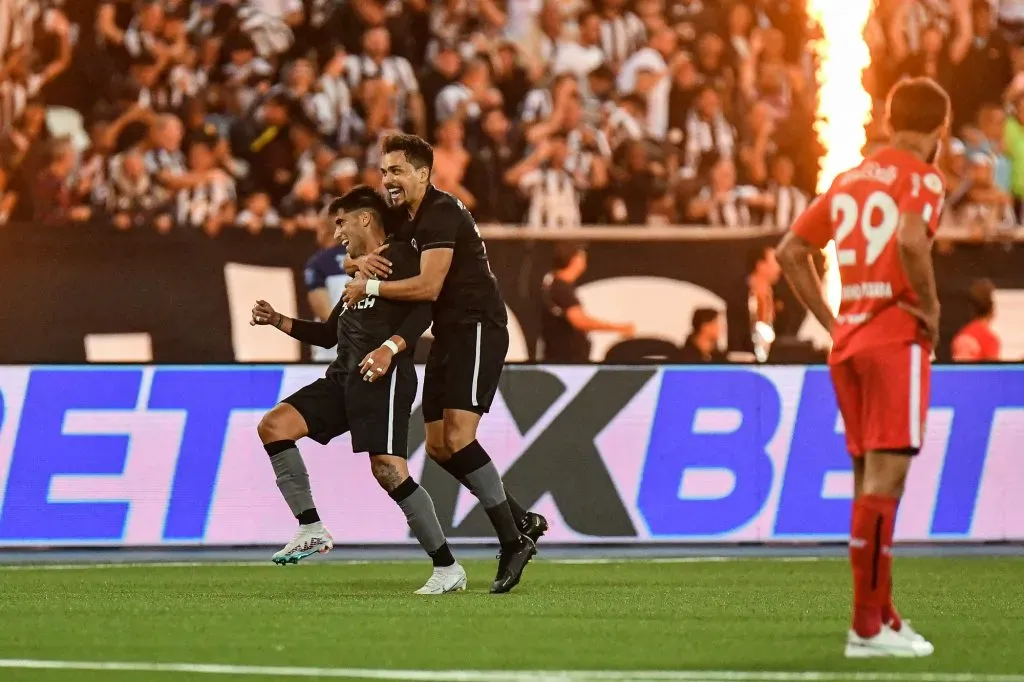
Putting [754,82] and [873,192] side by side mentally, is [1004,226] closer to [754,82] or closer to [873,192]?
[754,82]

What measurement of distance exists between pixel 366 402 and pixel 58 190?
745cm

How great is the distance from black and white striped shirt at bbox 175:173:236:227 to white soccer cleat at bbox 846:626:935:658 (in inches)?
397

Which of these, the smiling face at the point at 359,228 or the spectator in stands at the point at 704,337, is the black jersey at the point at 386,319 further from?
the spectator in stands at the point at 704,337

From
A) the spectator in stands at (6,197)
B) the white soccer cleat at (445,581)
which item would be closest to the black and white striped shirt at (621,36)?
the spectator in stands at (6,197)

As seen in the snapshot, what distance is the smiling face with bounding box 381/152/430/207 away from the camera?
28.0ft

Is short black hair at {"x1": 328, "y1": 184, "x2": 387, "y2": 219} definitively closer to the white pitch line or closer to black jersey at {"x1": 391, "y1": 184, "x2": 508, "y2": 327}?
black jersey at {"x1": 391, "y1": 184, "x2": 508, "y2": 327}

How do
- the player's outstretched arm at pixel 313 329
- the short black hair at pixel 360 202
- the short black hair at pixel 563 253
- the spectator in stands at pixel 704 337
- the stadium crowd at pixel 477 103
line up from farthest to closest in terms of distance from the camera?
1. the stadium crowd at pixel 477 103
2. the short black hair at pixel 563 253
3. the spectator in stands at pixel 704 337
4. the player's outstretched arm at pixel 313 329
5. the short black hair at pixel 360 202

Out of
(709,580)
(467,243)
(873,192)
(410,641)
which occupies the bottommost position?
(709,580)

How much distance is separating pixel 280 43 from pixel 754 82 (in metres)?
4.45

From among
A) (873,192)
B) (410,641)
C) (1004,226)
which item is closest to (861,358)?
(873,192)

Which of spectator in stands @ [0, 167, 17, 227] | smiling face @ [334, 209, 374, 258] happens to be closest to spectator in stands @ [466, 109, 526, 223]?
spectator in stands @ [0, 167, 17, 227]

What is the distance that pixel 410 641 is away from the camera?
21.6 feet

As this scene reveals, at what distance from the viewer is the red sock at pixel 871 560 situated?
6.04 m

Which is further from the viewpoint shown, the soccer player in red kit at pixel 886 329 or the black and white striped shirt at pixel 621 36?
the black and white striped shirt at pixel 621 36
